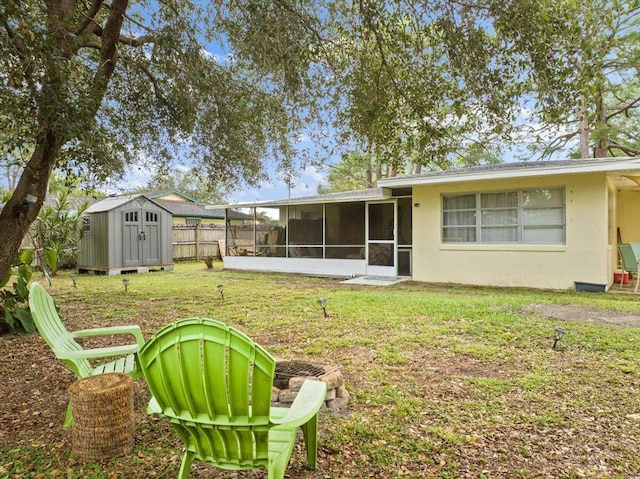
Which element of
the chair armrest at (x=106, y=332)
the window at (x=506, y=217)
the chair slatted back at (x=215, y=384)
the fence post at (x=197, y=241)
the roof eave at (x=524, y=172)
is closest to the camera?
the chair slatted back at (x=215, y=384)

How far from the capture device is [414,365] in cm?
411

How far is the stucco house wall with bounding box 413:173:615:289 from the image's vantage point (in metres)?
8.73

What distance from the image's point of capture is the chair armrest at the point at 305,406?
1.87 m

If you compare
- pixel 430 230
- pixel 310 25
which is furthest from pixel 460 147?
pixel 430 230

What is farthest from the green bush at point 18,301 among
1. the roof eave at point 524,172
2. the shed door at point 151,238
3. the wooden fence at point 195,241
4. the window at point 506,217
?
the wooden fence at point 195,241

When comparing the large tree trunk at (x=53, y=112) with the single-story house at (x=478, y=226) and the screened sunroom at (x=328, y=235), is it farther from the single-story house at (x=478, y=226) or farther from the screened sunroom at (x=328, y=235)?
the screened sunroom at (x=328, y=235)

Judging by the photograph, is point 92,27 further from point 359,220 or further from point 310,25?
point 359,220

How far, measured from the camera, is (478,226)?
1030cm

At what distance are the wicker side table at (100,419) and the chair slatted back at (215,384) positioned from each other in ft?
2.75

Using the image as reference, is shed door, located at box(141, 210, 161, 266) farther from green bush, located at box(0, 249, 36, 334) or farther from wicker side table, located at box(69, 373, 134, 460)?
wicker side table, located at box(69, 373, 134, 460)

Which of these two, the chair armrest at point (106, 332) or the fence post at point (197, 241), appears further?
the fence post at point (197, 241)

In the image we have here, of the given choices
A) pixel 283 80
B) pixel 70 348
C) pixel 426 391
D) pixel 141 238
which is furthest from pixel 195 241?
pixel 426 391

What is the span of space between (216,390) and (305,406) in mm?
543

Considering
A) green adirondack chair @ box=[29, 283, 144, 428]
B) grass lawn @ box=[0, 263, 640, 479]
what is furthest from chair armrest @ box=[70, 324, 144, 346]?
grass lawn @ box=[0, 263, 640, 479]
